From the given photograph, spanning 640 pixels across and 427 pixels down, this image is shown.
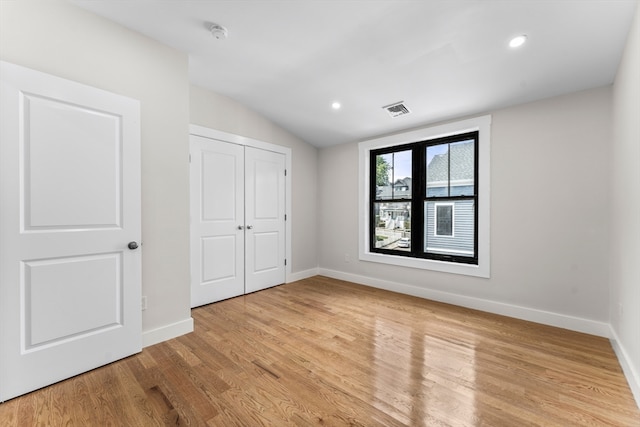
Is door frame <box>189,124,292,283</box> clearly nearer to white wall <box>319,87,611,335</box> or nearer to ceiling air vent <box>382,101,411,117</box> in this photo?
ceiling air vent <box>382,101,411,117</box>

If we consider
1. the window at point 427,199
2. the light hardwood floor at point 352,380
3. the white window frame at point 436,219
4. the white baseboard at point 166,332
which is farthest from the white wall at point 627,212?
the white baseboard at point 166,332

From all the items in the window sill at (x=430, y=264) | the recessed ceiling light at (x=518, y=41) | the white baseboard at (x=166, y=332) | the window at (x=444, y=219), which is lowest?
the white baseboard at (x=166, y=332)

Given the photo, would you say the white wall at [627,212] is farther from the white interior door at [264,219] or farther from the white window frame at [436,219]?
the white interior door at [264,219]

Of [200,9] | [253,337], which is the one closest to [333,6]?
[200,9]

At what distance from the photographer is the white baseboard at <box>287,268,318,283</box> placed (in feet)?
14.6

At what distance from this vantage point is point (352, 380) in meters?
1.87

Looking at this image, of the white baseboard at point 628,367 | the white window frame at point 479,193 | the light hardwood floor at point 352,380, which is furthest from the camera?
the white window frame at point 479,193

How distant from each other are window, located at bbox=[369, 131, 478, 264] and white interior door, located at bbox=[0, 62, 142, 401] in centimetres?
323

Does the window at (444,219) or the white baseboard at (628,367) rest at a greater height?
the window at (444,219)

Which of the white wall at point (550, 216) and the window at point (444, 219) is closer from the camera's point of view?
the white wall at point (550, 216)

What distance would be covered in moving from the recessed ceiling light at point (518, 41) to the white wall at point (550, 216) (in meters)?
0.98

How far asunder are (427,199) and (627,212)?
1.96 metres

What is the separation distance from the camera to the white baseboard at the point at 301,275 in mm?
4445

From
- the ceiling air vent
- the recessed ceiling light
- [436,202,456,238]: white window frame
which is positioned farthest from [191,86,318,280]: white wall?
the recessed ceiling light
